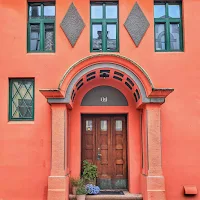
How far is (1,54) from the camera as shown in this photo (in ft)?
35.1

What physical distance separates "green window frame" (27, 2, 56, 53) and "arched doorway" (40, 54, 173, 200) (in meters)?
1.58

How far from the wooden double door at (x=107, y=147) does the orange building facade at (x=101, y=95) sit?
1.3 inches

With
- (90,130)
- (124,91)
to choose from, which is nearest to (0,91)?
(90,130)

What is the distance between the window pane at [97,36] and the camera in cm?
1092

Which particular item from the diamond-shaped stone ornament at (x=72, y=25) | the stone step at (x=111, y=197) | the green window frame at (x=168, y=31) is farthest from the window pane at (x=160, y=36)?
the stone step at (x=111, y=197)

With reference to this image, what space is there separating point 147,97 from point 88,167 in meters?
2.95

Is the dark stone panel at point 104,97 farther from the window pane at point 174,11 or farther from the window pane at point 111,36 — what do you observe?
the window pane at point 174,11

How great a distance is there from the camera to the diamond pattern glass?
420 inches

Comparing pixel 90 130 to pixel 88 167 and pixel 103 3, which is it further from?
pixel 103 3

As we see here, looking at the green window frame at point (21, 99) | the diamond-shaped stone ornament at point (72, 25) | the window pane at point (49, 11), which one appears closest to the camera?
the green window frame at point (21, 99)

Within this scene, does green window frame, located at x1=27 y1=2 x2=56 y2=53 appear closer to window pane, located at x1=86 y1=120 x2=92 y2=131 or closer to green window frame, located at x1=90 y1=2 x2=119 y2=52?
green window frame, located at x1=90 y1=2 x2=119 y2=52

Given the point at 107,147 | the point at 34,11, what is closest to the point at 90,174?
the point at 107,147

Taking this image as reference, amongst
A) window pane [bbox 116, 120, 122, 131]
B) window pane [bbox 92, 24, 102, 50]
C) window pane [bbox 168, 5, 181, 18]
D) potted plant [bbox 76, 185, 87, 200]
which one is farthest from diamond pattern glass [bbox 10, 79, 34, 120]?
window pane [bbox 168, 5, 181, 18]

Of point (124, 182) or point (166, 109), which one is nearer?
point (166, 109)
